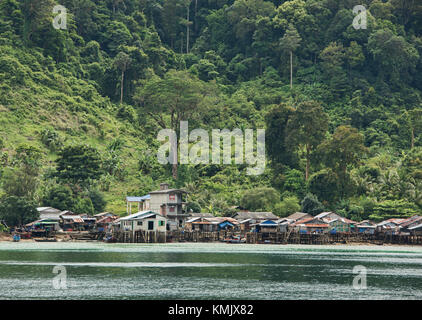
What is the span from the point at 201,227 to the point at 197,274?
134 ft

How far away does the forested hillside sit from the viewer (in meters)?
93.2

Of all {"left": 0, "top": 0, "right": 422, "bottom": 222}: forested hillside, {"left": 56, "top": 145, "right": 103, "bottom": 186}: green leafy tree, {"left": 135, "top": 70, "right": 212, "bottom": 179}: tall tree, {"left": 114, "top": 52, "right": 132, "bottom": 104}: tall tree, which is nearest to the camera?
{"left": 56, "top": 145, "right": 103, "bottom": 186}: green leafy tree

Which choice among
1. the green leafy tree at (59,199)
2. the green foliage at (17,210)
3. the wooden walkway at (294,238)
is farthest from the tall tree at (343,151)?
the green foliage at (17,210)

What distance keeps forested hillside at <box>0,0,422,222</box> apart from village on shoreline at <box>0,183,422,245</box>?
10.2 feet

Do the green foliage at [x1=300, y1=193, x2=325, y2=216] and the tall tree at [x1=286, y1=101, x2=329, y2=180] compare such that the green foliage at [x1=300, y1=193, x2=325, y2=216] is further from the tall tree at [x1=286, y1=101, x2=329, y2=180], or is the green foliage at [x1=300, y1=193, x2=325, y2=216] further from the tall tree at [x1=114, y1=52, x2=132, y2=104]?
the tall tree at [x1=114, y1=52, x2=132, y2=104]

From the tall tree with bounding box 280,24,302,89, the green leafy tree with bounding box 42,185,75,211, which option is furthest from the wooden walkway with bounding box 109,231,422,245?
the tall tree with bounding box 280,24,302,89

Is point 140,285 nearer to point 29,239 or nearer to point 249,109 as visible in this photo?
point 29,239

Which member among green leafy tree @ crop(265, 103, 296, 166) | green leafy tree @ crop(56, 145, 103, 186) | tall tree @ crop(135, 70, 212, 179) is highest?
tall tree @ crop(135, 70, 212, 179)

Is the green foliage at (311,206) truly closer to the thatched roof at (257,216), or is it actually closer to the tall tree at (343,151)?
the thatched roof at (257,216)

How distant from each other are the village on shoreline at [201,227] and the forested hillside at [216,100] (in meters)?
3.12

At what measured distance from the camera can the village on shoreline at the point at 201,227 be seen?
82312 mm

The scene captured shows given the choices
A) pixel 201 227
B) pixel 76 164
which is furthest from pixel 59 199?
pixel 201 227

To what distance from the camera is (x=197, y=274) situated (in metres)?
47.2
